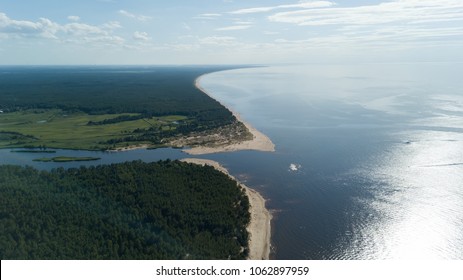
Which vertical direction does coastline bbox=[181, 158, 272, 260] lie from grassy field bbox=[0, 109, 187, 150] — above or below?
below

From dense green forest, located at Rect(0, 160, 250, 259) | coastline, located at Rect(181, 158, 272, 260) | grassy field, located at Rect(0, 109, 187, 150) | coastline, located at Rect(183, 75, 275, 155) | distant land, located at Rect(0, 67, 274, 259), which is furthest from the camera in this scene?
grassy field, located at Rect(0, 109, 187, 150)

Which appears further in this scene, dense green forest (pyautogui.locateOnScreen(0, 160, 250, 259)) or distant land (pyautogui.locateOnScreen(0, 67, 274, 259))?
distant land (pyautogui.locateOnScreen(0, 67, 274, 259))

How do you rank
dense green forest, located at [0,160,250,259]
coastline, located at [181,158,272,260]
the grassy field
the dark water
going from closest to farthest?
dense green forest, located at [0,160,250,259] < coastline, located at [181,158,272,260] < the dark water < the grassy field

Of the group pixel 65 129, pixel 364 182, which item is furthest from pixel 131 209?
pixel 65 129

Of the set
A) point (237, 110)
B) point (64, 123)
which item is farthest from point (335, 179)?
point (64, 123)

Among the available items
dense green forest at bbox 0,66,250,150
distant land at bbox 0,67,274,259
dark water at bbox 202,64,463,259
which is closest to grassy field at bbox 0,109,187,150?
dense green forest at bbox 0,66,250,150

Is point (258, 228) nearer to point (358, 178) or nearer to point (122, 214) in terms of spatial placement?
point (122, 214)

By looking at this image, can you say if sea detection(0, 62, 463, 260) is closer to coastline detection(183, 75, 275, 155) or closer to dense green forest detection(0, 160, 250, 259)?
coastline detection(183, 75, 275, 155)

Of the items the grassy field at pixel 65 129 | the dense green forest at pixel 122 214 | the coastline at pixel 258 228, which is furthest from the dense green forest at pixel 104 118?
the coastline at pixel 258 228

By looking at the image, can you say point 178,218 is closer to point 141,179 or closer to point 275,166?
point 141,179
